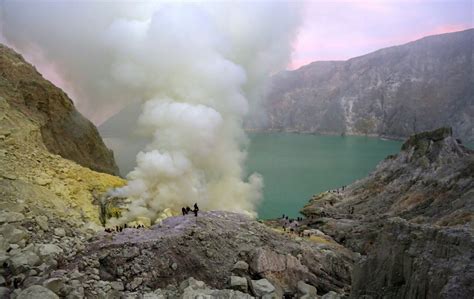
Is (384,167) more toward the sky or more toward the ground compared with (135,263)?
more toward the sky

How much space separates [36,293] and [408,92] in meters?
185

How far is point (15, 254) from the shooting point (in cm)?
1374

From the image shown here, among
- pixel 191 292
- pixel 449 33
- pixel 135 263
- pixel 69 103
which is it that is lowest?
pixel 191 292

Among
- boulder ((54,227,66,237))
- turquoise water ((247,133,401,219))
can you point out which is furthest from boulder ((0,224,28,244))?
turquoise water ((247,133,401,219))

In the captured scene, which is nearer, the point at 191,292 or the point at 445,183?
the point at 191,292

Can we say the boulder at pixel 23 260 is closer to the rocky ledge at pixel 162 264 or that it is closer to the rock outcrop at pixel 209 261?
the rocky ledge at pixel 162 264

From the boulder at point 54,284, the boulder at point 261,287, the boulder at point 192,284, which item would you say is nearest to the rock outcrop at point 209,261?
the boulder at point 261,287

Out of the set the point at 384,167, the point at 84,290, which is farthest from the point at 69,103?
the point at 384,167

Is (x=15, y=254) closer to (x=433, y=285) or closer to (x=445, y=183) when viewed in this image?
(x=433, y=285)

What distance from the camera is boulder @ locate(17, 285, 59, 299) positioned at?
11.1 m

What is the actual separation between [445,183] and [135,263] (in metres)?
27.0

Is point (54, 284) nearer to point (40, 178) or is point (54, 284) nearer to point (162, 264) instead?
point (162, 264)

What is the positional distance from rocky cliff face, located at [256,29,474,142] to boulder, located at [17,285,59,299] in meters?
152

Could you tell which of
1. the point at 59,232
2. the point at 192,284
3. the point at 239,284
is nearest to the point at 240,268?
the point at 239,284
